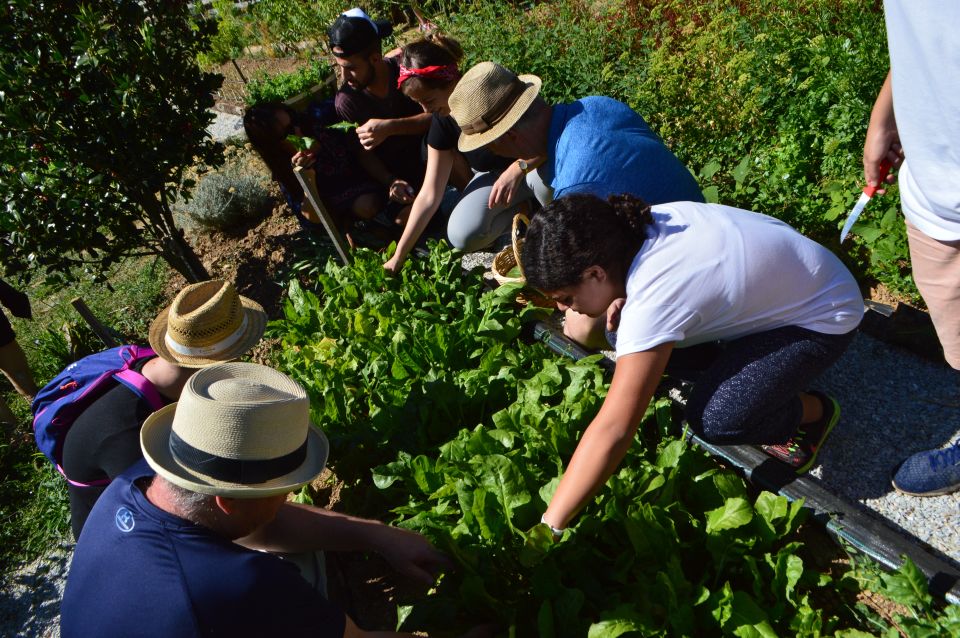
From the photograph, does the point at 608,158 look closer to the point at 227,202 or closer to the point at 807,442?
the point at 807,442

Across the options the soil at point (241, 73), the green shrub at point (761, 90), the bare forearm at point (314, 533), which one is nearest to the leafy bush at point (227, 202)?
the green shrub at point (761, 90)

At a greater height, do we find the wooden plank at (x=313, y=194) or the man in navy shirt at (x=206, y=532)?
the man in navy shirt at (x=206, y=532)

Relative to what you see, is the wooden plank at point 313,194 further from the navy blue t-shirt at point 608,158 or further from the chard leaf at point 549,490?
the chard leaf at point 549,490

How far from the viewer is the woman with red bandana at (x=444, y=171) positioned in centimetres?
365

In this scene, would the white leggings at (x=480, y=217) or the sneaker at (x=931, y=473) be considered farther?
the white leggings at (x=480, y=217)

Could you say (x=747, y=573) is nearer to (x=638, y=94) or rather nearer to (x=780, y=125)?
(x=780, y=125)

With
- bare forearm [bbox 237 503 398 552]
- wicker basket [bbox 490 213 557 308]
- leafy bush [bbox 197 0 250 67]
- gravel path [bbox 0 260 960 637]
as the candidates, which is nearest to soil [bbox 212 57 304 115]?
leafy bush [bbox 197 0 250 67]

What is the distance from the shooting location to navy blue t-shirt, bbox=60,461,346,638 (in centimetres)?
157

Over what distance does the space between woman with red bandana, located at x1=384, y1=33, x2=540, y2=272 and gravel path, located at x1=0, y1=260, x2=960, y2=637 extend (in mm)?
1762

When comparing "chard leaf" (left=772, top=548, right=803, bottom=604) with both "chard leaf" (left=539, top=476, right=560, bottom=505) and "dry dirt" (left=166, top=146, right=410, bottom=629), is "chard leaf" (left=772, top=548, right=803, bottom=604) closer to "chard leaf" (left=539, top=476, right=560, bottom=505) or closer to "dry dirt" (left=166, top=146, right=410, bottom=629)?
"chard leaf" (left=539, top=476, right=560, bottom=505)

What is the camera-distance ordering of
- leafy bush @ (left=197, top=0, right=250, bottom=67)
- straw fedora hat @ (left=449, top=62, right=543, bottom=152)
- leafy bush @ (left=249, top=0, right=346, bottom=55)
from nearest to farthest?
straw fedora hat @ (left=449, top=62, right=543, bottom=152), leafy bush @ (left=249, top=0, right=346, bottom=55), leafy bush @ (left=197, top=0, right=250, bottom=67)

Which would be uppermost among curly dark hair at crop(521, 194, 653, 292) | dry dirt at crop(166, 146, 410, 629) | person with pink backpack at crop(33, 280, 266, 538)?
curly dark hair at crop(521, 194, 653, 292)

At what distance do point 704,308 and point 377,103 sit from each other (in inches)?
115

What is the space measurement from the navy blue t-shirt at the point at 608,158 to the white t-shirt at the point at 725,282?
0.52m
